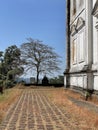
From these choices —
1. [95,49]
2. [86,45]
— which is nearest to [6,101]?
[95,49]

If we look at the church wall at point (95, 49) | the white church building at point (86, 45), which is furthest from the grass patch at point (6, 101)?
the church wall at point (95, 49)

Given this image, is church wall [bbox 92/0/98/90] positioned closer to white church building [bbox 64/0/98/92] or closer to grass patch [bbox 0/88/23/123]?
white church building [bbox 64/0/98/92]

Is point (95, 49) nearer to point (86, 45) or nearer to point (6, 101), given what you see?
point (86, 45)

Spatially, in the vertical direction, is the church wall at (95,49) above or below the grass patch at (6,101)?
above

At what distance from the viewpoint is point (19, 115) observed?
12008 mm

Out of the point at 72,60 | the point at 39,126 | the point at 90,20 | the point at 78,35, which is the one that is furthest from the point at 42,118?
the point at 72,60

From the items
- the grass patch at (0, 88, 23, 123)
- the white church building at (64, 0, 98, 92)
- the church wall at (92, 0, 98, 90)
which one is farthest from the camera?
the white church building at (64, 0, 98, 92)

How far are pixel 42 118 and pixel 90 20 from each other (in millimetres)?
10568

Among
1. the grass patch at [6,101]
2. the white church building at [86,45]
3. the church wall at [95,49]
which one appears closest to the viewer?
the grass patch at [6,101]

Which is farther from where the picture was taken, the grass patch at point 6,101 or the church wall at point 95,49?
the church wall at point 95,49

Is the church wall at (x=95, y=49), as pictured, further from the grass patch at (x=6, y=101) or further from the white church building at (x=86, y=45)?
the grass patch at (x=6, y=101)

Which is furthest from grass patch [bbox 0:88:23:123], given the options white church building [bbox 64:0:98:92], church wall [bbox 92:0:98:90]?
church wall [bbox 92:0:98:90]

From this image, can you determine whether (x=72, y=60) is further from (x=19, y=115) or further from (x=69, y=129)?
(x=69, y=129)

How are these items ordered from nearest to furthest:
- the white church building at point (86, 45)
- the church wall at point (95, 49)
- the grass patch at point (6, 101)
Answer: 1. the grass patch at point (6, 101)
2. the church wall at point (95, 49)
3. the white church building at point (86, 45)
